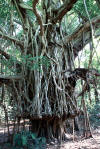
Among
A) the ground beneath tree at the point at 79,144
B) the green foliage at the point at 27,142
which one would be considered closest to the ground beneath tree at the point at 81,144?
the ground beneath tree at the point at 79,144

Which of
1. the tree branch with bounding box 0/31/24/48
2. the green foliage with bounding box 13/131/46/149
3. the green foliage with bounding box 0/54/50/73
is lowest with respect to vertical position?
the green foliage with bounding box 13/131/46/149

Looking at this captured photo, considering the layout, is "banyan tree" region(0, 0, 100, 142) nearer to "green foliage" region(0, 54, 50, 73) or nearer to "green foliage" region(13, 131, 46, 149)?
"green foliage" region(0, 54, 50, 73)

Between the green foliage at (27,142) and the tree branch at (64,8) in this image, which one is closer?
the tree branch at (64,8)

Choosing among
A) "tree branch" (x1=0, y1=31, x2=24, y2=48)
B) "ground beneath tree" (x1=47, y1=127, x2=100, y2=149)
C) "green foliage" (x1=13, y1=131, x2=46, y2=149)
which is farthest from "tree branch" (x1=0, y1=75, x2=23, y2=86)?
"ground beneath tree" (x1=47, y1=127, x2=100, y2=149)

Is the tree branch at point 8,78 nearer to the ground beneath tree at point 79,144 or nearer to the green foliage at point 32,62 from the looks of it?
the green foliage at point 32,62

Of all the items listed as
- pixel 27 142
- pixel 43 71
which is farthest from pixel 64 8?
pixel 27 142

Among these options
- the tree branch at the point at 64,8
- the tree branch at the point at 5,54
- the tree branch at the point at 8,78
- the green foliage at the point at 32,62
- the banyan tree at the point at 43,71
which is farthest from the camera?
the tree branch at the point at 5,54

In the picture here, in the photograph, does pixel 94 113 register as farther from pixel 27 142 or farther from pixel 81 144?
pixel 27 142

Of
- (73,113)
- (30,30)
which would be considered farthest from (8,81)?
(73,113)

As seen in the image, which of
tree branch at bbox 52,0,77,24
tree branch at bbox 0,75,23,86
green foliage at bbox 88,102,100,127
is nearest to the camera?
tree branch at bbox 52,0,77,24

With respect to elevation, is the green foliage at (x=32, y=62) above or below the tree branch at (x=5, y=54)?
below

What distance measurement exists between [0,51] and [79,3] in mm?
1790

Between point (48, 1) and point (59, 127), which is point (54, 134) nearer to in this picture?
point (59, 127)

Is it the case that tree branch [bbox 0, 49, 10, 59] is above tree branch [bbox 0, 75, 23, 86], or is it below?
above
